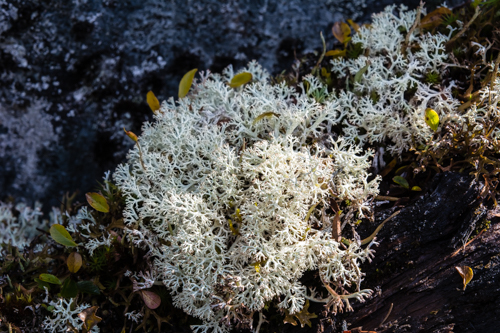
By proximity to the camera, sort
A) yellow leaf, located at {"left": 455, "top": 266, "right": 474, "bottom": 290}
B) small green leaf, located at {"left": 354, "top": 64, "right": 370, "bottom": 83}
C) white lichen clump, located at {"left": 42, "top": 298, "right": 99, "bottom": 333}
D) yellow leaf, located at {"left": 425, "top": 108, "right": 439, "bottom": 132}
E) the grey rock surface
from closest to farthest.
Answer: yellow leaf, located at {"left": 455, "top": 266, "right": 474, "bottom": 290}
white lichen clump, located at {"left": 42, "top": 298, "right": 99, "bottom": 333}
yellow leaf, located at {"left": 425, "top": 108, "right": 439, "bottom": 132}
small green leaf, located at {"left": 354, "top": 64, "right": 370, "bottom": 83}
the grey rock surface

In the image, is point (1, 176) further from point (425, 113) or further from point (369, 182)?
point (425, 113)

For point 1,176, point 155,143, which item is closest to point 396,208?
point 155,143

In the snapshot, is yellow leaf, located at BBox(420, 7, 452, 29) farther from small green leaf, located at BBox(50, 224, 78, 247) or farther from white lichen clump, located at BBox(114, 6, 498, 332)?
small green leaf, located at BBox(50, 224, 78, 247)

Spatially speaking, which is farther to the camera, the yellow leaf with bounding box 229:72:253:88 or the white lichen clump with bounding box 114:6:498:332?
the yellow leaf with bounding box 229:72:253:88

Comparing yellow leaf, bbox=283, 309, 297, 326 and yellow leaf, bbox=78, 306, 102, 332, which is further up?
yellow leaf, bbox=78, 306, 102, 332

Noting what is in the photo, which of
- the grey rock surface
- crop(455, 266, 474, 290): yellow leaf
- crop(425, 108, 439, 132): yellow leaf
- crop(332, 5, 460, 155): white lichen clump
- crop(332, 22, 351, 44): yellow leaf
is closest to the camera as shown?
crop(455, 266, 474, 290): yellow leaf

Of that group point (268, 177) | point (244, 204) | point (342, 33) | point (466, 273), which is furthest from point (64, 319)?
point (342, 33)

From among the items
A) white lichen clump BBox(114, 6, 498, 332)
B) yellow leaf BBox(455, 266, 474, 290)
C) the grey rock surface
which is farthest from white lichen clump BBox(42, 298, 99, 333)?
yellow leaf BBox(455, 266, 474, 290)
